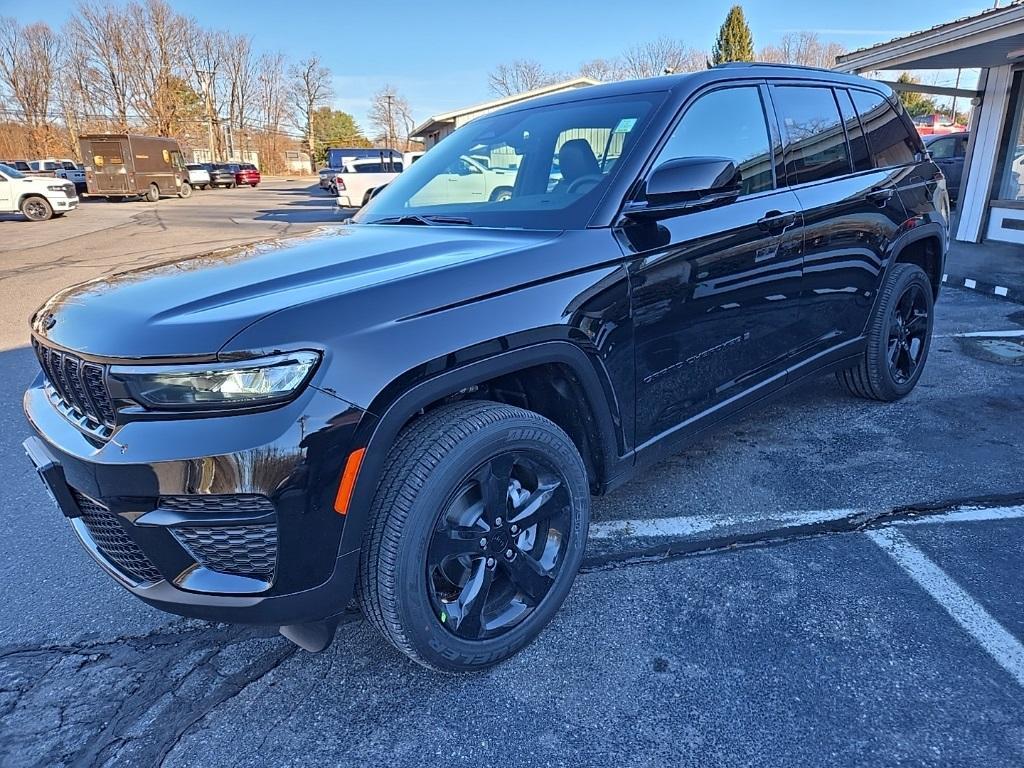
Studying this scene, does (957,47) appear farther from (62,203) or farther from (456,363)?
(62,203)

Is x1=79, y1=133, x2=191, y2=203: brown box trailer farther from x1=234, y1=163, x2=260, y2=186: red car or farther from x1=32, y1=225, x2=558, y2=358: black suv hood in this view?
x1=32, y1=225, x2=558, y2=358: black suv hood

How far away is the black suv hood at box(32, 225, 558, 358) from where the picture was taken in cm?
170

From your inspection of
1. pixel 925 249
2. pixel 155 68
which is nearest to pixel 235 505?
pixel 925 249

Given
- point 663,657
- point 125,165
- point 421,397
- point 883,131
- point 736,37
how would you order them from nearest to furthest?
point 421,397 → point 663,657 → point 883,131 → point 125,165 → point 736,37

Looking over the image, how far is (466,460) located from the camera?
1.92 m

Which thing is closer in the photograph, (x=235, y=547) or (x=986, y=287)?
(x=235, y=547)

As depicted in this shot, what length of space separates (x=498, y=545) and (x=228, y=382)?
0.96 m

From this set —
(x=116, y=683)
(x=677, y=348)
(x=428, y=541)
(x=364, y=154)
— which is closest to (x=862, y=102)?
(x=677, y=348)

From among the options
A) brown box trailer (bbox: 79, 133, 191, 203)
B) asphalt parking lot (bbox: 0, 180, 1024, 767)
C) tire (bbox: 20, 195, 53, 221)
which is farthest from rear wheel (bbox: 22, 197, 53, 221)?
Answer: asphalt parking lot (bbox: 0, 180, 1024, 767)

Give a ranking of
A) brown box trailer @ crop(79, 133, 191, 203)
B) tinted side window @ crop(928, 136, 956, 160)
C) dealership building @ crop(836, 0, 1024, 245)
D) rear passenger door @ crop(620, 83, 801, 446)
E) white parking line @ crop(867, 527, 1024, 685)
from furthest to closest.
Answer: brown box trailer @ crop(79, 133, 191, 203)
tinted side window @ crop(928, 136, 956, 160)
dealership building @ crop(836, 0, 1024, 245)
rear passenger door @ crop(620, 83, 801, 446)
white parking line @ crop(867, 527, 1024, 685)

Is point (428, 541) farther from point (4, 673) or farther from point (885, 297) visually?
point (885, 297)

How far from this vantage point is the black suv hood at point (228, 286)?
1.70 meters

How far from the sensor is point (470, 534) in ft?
6.66

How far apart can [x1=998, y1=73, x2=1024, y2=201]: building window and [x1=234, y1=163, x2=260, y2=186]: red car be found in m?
47.5
